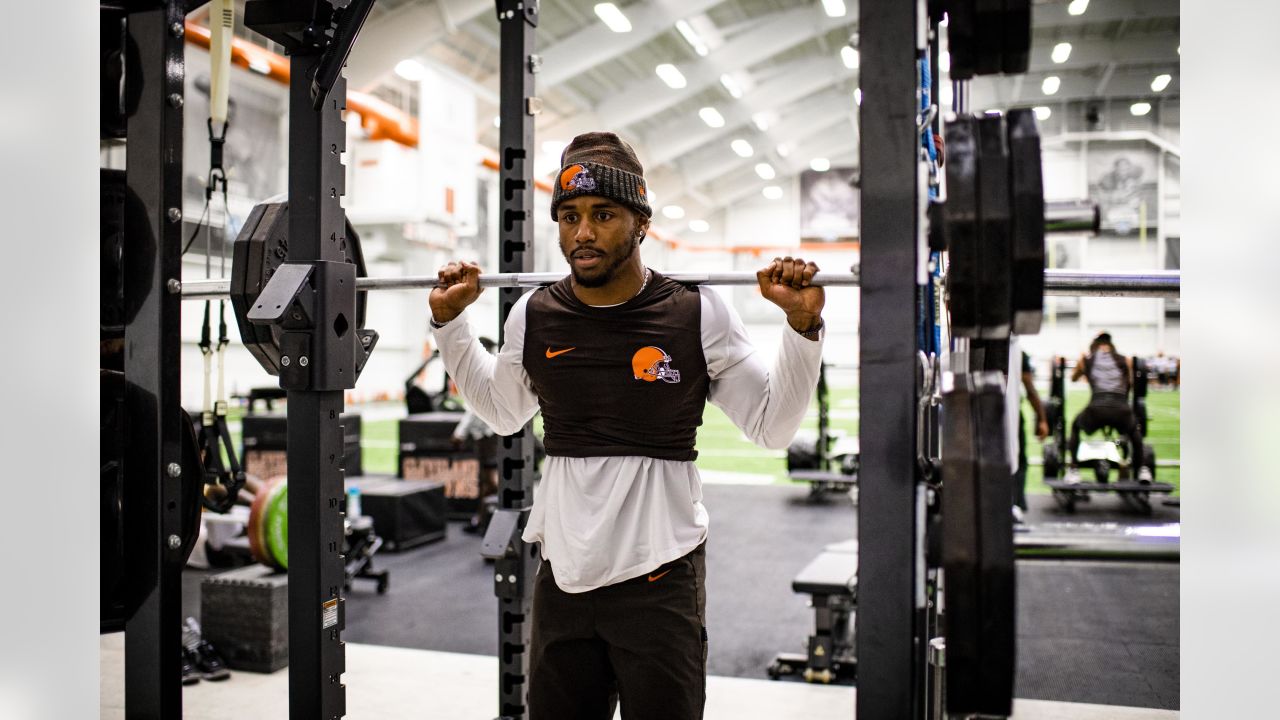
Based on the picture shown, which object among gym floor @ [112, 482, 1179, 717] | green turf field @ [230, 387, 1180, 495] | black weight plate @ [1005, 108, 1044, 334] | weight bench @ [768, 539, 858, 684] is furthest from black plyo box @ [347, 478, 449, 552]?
black weight plate @ [1005, 108, 1044, 334]

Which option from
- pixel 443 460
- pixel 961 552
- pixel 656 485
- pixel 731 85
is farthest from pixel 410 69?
pixel 961 552

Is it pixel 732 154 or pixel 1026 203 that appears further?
pixel 732 154

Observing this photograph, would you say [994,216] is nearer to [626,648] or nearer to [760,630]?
[626,648]

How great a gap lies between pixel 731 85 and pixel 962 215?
15.0 m

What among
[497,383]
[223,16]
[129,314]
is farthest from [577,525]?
[223,16]

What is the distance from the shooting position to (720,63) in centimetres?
1424

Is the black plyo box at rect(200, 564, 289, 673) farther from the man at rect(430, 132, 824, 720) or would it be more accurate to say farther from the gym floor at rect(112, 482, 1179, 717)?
the man at rect(430, 132, 824, 720)

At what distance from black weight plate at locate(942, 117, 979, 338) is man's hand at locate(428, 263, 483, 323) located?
1051 millimetres

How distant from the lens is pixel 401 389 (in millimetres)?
17781

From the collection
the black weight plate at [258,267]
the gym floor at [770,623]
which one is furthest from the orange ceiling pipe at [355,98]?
the black weight plate at [258,267]

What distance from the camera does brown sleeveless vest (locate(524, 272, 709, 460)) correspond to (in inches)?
65.2

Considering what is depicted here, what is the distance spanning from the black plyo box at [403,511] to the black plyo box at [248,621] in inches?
81.5

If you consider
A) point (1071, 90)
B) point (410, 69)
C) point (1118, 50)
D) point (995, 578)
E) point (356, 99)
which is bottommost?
point (995, 578)

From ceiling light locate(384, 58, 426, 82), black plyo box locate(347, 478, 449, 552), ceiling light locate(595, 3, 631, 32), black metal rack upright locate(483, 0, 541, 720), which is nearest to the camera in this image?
black metal rack upright locate(483, 0, 541, 720)
